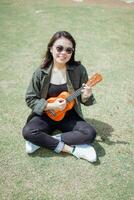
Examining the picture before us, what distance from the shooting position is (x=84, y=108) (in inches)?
251

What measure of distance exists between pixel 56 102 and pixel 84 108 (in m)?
1.47

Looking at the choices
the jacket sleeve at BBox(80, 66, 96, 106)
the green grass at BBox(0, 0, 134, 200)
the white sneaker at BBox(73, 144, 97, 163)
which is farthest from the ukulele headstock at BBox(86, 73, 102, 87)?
the green grass at BBox(0, 0, 134, 200)

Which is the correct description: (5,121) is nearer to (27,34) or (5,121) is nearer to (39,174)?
(39,174)

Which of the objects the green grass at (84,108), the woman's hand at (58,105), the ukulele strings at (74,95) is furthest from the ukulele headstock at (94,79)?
the green grass at (84,108)

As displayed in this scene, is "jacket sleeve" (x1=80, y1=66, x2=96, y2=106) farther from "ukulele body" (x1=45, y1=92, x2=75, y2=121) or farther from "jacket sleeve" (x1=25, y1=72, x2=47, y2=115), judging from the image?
"jacket sleeve" (x1=25, y1=72, x2=47, y2=115)

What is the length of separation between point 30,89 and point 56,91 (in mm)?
373

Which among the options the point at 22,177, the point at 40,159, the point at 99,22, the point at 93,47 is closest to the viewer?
the point at 22,177

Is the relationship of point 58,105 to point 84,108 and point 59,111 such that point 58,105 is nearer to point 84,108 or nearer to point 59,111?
point 59,111

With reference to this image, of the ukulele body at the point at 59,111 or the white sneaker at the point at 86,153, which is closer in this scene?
Answer: the white sneaker at the point at 86,153

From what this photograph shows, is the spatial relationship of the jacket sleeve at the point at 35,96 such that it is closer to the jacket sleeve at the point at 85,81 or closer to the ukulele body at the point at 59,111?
the ukulele body at the point at 59,111

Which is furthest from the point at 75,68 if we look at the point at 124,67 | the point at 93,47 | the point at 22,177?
the point at 93,47

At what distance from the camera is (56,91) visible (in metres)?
5.17

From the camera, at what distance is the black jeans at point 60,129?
504cm

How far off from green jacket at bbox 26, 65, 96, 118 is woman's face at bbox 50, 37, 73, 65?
0.80ft
